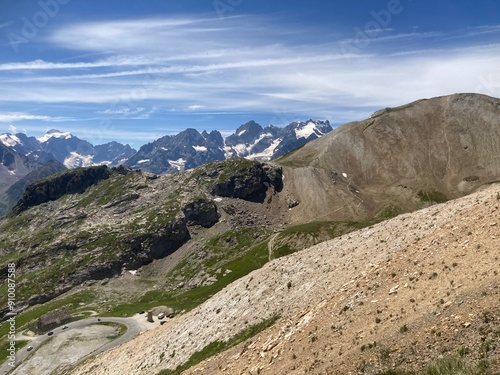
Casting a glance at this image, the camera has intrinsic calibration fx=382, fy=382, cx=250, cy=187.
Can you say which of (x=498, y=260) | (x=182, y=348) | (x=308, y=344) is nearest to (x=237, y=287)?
(x=182, y=348)

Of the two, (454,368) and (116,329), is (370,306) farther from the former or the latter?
(116,329)

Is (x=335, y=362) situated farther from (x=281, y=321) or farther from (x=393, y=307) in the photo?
(x=281, y=321)

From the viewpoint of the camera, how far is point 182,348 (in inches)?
1929

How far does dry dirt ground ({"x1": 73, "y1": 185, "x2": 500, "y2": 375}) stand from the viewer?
22.5 metres

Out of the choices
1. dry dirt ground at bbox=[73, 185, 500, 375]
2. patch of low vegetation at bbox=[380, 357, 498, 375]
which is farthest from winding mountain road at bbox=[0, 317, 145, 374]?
patch of low vegetation at bbox=[380, 357, 498, 375]

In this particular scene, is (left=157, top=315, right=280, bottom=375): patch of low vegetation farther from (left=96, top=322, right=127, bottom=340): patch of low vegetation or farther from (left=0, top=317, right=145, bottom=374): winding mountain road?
(left=96, top=322, right=127, bottom=340): patch of low vegetation

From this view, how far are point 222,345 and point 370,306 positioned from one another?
20.2m

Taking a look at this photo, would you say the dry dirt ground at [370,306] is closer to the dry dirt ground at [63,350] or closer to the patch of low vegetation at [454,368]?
the patch of low vegetation at [454,368]

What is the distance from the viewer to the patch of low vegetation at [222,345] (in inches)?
1634

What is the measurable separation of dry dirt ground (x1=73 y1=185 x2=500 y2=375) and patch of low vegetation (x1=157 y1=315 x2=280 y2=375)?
1226 mm

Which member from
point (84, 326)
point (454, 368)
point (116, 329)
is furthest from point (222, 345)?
point (84, 326)

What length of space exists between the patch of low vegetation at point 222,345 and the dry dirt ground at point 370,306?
1226 millimetres

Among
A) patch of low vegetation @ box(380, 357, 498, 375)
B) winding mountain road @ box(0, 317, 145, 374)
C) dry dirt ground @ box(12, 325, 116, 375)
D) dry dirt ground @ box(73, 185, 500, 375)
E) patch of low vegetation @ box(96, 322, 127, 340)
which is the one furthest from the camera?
patch of low vegetation @ box(96, 322, 127, 340)

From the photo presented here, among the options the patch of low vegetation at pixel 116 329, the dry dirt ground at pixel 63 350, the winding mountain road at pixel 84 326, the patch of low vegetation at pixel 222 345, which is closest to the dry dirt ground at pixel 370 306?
the patch of low vegetation at pixel 222 345
